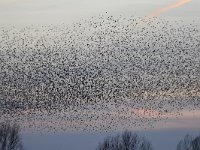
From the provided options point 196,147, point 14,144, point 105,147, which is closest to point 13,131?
point 14,144

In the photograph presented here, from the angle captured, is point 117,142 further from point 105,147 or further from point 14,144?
point 14,144

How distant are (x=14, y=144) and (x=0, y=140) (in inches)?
87.8

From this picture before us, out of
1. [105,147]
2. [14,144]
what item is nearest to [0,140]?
[14,144]

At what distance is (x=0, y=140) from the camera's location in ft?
353

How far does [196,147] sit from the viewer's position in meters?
121

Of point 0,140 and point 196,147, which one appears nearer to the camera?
point 0,140

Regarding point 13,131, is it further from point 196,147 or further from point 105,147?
point 196,147

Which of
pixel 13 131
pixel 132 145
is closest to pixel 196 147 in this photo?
pixel 132 145

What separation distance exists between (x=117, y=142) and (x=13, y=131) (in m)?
22.1

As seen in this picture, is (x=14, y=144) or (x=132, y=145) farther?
(x=132, y=145)

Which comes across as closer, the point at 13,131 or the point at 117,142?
→ the point at 13,131

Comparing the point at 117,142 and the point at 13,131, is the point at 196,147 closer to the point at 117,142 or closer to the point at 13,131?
the point at 117,142

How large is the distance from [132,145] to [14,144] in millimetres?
23400

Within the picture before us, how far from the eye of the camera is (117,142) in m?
125
